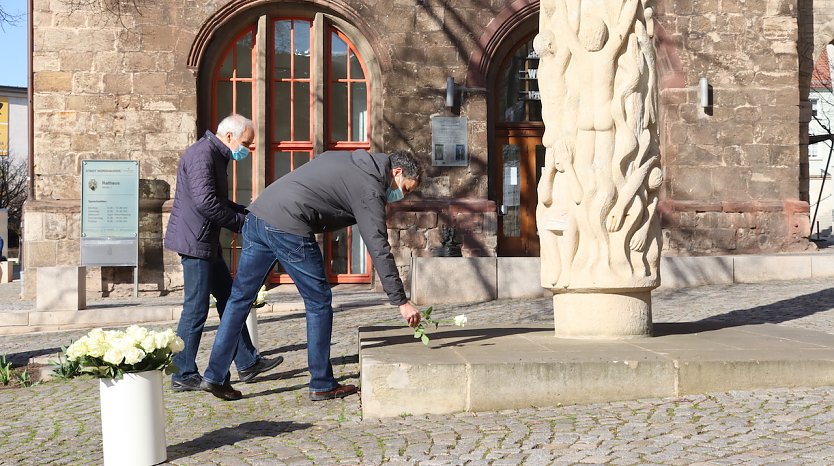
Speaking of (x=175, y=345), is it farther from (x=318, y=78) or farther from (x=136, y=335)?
(x=318, y=78)

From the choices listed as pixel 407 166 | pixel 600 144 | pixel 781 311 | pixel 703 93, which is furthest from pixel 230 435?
pixel 703 93

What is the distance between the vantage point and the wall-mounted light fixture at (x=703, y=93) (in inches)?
592

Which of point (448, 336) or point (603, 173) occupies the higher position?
point (603, 173)

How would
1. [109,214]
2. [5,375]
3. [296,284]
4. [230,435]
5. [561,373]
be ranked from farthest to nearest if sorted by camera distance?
[109,214], [5,375], [296,284], [561,373], [230,435]

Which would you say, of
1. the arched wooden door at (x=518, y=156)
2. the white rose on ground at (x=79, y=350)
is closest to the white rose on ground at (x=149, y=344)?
the white rose on ground at (x=79, y=350)

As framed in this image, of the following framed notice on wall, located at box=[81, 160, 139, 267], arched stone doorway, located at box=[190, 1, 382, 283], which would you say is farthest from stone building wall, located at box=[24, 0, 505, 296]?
arched stone doorway, located at box=[190, 1, 382, 283]

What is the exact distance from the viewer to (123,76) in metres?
14.7

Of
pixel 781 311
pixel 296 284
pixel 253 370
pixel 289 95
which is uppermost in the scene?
pixel 289 95

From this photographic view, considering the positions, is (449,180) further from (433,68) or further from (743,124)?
(743,124)

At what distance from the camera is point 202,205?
20.7 feet

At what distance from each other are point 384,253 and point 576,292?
64.7 inches

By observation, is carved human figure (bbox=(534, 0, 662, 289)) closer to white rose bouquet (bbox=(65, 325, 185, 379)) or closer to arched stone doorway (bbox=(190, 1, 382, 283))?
white rose bouquet (bbox=(65, 325, 185, 379))

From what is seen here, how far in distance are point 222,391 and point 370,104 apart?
33.1ft

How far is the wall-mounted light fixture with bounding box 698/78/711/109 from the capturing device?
49.3ft
